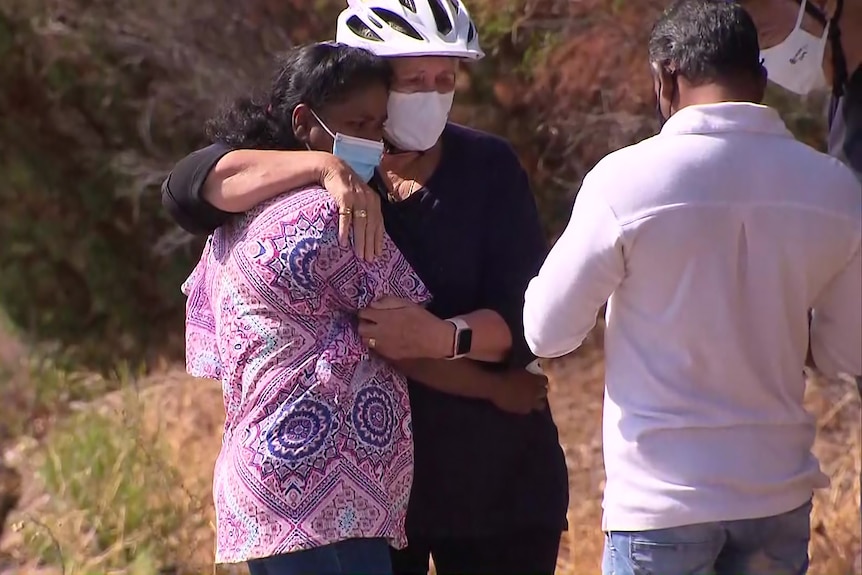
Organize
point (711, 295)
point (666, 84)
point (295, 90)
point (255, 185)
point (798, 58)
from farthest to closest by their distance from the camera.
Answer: point (798, 58), point (295, 90), point (255, 185), point (666, 84), point (711, 295)

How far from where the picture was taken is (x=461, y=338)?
2383mm

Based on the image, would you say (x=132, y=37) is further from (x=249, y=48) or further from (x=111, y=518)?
(x=111, y=518)

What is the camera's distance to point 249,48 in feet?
23.1

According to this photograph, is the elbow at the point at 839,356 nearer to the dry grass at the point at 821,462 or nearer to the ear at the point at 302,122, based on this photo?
the ear at the point at 302,122

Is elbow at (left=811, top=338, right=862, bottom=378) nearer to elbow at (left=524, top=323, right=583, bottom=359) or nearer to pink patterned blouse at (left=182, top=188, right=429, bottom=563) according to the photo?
elbow at (left=524, top=323, right=583, bottom=359)

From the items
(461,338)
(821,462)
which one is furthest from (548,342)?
(821,462)

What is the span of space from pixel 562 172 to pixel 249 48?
6.53ft

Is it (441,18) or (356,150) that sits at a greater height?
(441,18)

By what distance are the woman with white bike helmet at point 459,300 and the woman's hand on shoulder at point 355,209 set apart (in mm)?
251

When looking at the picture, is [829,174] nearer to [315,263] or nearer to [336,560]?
[315,263]

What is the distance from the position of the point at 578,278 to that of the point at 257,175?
2.05 feet

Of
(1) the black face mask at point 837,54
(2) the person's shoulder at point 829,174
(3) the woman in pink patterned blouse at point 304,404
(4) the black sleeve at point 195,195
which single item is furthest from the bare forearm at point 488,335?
(1) the black face mask at point 837,54

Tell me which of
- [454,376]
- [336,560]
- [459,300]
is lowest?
[336,560]

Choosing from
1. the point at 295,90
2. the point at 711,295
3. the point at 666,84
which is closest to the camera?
the point at 711,295
